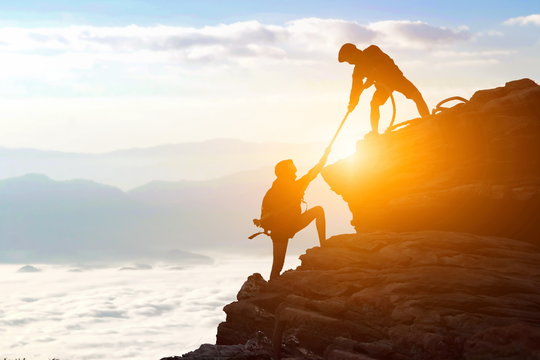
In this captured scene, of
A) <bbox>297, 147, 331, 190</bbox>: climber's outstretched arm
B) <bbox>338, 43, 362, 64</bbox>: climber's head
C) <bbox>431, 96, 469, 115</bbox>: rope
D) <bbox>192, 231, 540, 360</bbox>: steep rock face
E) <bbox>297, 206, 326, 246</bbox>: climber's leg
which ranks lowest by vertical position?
<bbox>192, 231, 540, 360</bbox>: steep rock face

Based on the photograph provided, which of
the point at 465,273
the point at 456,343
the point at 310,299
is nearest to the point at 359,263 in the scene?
the point at 310,299

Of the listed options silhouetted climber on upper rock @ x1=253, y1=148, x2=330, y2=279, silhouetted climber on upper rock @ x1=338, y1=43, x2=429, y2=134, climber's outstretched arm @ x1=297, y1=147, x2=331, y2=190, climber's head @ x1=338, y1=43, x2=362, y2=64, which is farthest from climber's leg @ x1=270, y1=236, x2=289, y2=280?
climber's head @ x1=338, y1=43, x2=362, y2=64

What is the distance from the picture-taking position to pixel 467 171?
24125 millimetres

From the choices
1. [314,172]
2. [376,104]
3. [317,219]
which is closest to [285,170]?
[314,172]

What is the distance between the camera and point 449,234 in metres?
22.2

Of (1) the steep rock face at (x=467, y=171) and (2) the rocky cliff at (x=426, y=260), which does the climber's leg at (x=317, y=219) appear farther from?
(1) the steep rock face at (x=467, y=171)

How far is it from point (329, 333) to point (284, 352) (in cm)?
164

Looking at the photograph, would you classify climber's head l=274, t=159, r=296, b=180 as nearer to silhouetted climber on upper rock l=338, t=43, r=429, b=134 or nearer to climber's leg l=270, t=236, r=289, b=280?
climber's leg l=270, t=236, r=289, b=280

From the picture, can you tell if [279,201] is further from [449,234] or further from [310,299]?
[449,234]

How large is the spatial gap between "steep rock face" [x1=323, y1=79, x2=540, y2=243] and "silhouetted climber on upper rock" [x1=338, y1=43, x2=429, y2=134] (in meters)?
1.57

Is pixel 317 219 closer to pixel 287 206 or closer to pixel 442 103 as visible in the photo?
pixel 287 206

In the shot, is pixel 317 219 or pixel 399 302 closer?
pixel 399 302

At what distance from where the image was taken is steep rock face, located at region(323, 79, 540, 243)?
2342 cm

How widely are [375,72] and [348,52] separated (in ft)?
4.21
